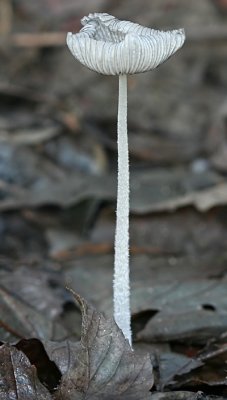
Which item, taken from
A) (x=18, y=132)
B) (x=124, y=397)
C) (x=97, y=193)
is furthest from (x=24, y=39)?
(x=124, y=397)

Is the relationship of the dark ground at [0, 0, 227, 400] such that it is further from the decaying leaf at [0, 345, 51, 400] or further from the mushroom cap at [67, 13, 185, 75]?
the mushroom cap at [67, 13, 185, 75]

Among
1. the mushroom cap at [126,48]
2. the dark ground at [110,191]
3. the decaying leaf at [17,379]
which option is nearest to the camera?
the mushroom cap at [126,48]

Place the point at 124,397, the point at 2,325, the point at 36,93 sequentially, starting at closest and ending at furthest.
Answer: the point at 124,397
the point at 2,325
the point at 36,93

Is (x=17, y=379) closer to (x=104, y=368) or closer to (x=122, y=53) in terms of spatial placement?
(x=104, y=368)

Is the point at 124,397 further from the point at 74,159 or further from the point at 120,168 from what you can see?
the point at 74,159

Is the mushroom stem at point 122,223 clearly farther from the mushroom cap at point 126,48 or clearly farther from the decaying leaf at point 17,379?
the decaying leaf at point 17,379

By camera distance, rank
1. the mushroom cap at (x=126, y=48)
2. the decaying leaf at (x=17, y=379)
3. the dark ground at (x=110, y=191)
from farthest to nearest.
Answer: the dark ground at (x=110, y=191) < the decaying leaf at (x=17, y=379) < the mushroom cap at (x=126, y=48)

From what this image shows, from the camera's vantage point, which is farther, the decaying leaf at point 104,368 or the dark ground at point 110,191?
the dark ground at point 110,191

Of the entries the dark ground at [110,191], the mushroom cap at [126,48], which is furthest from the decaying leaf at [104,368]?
the mushroom cap at [126,48]
